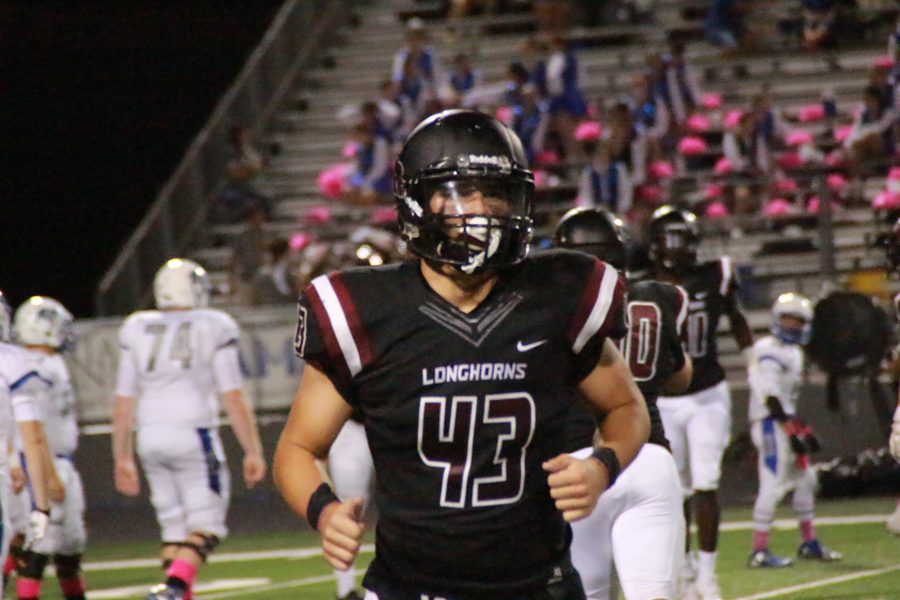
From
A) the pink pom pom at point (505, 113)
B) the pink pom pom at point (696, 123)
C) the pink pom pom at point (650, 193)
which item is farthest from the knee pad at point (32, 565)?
the pink pom pom at point (696, 123)

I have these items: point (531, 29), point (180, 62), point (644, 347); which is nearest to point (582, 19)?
point (531, 29)

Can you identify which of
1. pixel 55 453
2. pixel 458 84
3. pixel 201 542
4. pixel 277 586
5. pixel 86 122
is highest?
pixel 86 122

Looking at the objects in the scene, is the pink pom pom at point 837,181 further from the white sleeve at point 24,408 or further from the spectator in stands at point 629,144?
the white sleeve at point 24,408

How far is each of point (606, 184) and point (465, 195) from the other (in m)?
12.1

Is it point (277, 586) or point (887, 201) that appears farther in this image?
point (887, 201)

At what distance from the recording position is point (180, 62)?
2095cm

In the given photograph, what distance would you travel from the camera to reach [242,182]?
18.8 meters

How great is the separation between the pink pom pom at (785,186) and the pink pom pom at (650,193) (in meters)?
1.06

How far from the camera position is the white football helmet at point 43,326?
8945 mm

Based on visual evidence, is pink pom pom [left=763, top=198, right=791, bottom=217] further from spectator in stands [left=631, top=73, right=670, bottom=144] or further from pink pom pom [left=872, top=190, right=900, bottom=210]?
A: spectator in stands [left=631, top=73, right=670, bottom=144]

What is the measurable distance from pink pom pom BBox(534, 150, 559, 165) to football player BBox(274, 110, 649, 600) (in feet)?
42.8

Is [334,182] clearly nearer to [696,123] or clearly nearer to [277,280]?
[277,280]

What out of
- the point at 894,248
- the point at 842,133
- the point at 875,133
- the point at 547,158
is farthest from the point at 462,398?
the point at 842,133

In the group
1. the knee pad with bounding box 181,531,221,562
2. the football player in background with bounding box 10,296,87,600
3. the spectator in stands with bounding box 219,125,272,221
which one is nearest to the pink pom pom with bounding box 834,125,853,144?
the spectator in stands with bounding box 219,125,272,221
